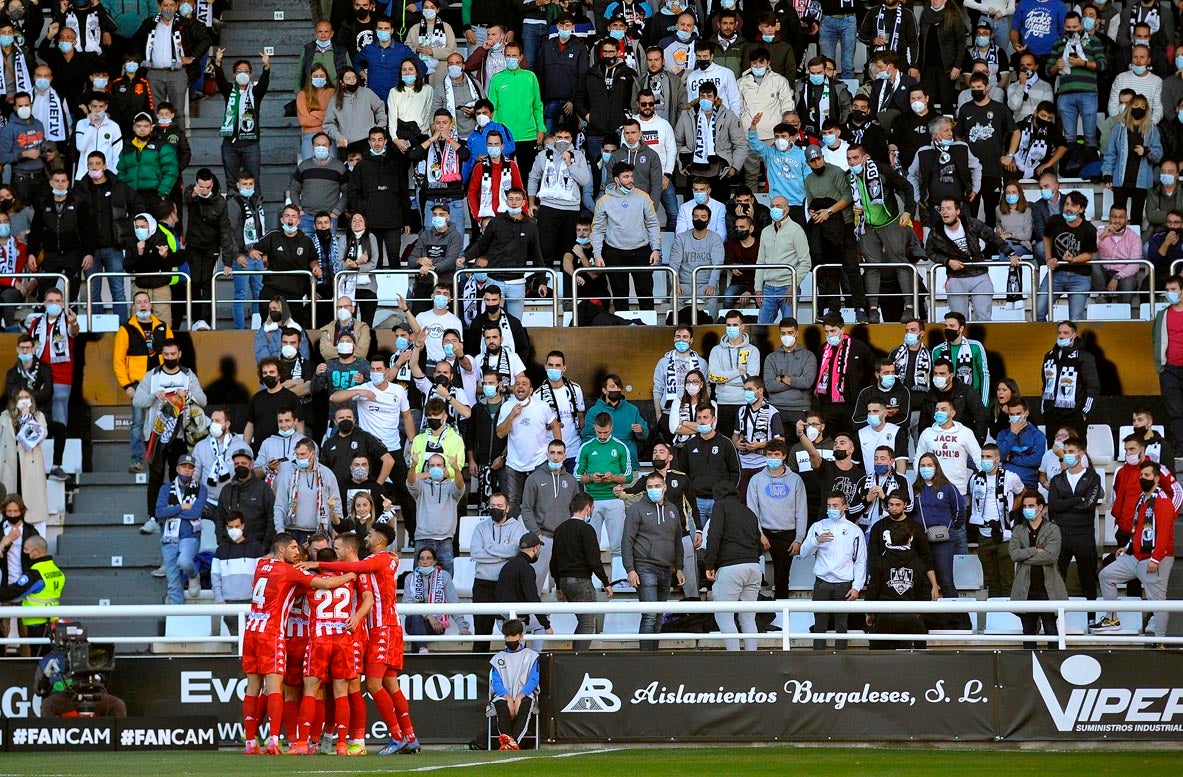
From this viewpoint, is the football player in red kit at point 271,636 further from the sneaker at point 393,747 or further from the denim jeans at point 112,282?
the denim jeans at point 112,282

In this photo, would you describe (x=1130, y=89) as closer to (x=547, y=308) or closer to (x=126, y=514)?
(x=547, y=308)

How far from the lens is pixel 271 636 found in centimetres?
1521

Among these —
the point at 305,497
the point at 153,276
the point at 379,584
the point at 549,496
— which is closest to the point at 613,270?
the point at 549,496

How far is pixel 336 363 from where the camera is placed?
21.1 meters

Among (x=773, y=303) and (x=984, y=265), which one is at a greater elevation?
(x=984, y=265)

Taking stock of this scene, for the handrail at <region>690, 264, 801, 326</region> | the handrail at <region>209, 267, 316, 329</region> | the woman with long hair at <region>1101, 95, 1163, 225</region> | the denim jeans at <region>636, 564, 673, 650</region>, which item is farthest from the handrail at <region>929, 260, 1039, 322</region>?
the handrail at <region>209, 267, 316, 329</region>

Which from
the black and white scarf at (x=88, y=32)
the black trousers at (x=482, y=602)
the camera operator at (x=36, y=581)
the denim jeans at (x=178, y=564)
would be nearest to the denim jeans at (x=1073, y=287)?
the black trousers at (x=482, y=602)

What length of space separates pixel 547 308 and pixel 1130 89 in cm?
836

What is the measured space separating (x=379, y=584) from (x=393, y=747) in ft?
4.52

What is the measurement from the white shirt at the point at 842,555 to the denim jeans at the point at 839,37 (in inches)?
380

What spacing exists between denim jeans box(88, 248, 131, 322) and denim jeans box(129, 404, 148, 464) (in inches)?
73.4

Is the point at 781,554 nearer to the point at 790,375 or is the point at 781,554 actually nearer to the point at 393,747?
the point at 790,375

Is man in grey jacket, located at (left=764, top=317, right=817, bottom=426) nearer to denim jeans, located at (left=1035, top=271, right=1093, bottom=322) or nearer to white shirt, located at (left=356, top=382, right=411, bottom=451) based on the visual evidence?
denim jeans, located at (left=1035, top=271, right=1093, bottom=322)

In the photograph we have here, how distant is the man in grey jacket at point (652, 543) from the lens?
18703 millimetres
